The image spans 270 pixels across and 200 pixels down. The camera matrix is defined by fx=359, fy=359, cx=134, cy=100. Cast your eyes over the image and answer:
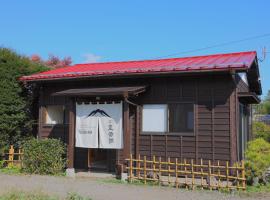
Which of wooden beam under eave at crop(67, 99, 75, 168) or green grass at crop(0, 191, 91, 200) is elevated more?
wooden beam under eave at crop(67, 99, 75, 168)

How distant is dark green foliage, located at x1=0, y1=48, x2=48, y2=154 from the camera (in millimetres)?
12945

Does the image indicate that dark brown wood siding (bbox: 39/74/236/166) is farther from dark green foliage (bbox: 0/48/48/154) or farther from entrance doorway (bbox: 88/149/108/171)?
dark green foliage (bbox: 0/48/48/154)

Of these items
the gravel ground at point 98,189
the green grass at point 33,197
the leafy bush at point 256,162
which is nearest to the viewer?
the green grass at point 33,197

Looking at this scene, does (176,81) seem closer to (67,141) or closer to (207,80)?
(207,80)

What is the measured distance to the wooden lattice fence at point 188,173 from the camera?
9367mm

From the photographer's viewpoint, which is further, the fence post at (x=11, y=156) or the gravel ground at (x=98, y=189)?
the fence post at (x=11, y=156)

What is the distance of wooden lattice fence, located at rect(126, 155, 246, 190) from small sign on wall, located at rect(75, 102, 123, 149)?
0.96m

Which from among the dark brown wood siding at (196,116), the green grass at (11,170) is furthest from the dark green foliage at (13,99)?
the dark brown wood siding at (196,116)

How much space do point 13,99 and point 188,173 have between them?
7041 mm

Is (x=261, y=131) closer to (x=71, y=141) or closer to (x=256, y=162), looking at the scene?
(x=256, y=162)

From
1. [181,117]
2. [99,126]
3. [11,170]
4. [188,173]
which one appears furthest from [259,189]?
[11,170]

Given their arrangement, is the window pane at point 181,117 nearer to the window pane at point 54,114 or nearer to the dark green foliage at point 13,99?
the window pane at point 54,114

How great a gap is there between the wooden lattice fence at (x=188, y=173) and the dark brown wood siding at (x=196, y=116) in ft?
1.02

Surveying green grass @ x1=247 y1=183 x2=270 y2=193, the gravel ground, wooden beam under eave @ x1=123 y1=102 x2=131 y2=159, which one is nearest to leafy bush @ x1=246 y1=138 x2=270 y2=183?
green grass @ x1=247 y1=183 x2=270 y2=193
